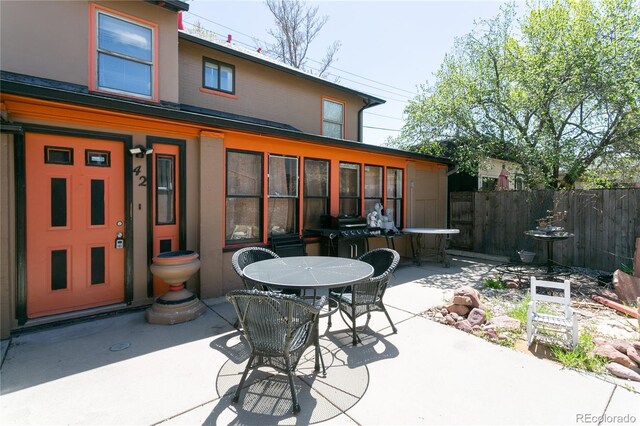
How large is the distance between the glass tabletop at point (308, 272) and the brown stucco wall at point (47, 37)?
4.15 metres

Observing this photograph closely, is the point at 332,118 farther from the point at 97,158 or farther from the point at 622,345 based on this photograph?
the point at 622,345

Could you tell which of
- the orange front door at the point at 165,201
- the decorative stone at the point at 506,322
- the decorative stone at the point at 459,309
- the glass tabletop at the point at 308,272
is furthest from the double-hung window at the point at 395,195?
the orange front door at the point at 165,201

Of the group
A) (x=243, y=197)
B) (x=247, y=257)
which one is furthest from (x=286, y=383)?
(x=243, y=197)

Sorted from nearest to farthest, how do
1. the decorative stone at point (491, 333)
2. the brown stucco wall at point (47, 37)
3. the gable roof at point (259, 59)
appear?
the decorative stone at point (491, 333) → the brown stucco wall at point (47, 37) → the gable roof at point (259, 59)

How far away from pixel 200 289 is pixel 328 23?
1529 cm

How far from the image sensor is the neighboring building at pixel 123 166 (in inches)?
140

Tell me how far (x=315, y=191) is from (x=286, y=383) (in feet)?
13.5

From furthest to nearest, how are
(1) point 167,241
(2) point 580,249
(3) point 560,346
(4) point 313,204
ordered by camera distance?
(2) point 580,249
(4) point 313,204
(1) point 167,241
(3) point 560,346

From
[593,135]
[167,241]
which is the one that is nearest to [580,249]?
[593,135]

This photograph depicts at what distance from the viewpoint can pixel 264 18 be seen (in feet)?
48.8

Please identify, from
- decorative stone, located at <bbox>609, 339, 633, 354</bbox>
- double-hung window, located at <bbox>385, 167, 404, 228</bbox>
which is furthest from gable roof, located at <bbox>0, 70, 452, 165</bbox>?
decorative stone, located at <bbox>609, 339, 633, 354</bbox>

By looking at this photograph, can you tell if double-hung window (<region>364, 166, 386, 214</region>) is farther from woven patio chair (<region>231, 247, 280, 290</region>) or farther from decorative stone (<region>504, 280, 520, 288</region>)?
woven patio chair (<region>231, 247, 280, 290</region>)

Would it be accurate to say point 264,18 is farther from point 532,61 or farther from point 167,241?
point 167,241

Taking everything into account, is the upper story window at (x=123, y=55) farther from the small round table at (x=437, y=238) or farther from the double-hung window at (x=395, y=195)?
the small round table at (x=437, y=238)
